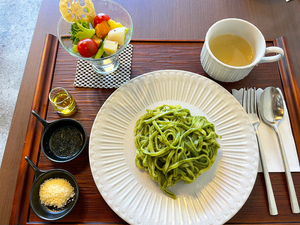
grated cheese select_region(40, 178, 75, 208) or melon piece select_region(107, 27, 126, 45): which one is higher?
melon piece select_region(107, 27, 126, 45)

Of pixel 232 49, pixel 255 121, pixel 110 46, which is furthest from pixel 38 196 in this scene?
pixel 232 49

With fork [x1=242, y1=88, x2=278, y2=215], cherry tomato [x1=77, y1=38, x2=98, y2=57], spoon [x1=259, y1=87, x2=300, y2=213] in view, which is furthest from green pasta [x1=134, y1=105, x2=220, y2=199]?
cherry tomato [x1=77, y1=38, x2=98, y2=57]

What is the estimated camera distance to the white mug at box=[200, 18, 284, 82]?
127 centimetres

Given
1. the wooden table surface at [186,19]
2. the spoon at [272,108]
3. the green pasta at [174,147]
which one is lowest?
the green pasta at [174,147]

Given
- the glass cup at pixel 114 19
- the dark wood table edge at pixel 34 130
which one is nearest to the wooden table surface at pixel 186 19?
the dark wood table edge at pixel 34 130

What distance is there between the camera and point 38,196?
3.90 ft

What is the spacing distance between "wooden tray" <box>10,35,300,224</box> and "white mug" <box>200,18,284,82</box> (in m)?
0.15

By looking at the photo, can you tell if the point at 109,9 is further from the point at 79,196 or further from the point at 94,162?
the point at 79,196

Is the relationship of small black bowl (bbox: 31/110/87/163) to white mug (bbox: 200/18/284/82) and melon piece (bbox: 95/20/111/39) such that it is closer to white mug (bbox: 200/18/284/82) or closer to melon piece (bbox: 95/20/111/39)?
melon piece (bbox: 95/20/111/39)

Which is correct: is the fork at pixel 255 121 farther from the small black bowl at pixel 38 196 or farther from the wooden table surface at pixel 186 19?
the small black bowl at pixel 38 196

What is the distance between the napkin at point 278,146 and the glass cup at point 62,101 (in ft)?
3.76

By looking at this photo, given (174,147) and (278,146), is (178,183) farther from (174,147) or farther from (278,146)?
(278,146)

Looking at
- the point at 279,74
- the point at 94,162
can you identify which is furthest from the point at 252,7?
the point at 94,162

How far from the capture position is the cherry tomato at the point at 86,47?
3.94 ft
